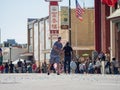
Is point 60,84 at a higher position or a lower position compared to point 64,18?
lower

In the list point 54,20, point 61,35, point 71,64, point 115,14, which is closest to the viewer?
→ point 71,64

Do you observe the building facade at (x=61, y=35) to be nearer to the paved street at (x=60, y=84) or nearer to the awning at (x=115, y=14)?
the awning at (x=115, y=14)

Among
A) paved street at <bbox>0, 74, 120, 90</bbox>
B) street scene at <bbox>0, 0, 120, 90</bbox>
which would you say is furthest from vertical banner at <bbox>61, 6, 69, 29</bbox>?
paved street at <bbox>0, 74, 120, 90</bbox>

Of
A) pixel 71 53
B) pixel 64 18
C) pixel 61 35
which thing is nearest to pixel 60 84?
pixel 71 53

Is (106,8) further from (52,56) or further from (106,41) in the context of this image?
(52,56)

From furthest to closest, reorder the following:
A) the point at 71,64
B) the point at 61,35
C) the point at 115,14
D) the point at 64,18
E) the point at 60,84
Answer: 1. the point at 61,35
2. the point at 64,18
3. the point at 115,14
4. the point at 71,64
5. the point at 60,84

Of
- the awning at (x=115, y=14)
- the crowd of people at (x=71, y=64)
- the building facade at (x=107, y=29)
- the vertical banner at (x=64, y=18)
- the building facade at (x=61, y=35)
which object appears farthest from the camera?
the building facade at (x=61, y=35)

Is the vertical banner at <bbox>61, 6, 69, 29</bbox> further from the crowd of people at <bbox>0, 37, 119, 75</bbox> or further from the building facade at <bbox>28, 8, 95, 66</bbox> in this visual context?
the crowd of people at <bbox>0, 37, 119, 75</bbox>

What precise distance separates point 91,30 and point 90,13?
2.15m

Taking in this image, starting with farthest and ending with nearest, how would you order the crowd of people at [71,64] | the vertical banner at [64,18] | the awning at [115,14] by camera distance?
1. the vertical banner at [64,18]
2. the awning at [115,14]
3. the crowd of people at [71,64]

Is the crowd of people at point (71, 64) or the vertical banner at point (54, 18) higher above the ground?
the vertical banner at point (54, 18)

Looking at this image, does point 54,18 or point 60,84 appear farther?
point 54,18

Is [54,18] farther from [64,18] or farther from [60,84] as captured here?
[60,84]

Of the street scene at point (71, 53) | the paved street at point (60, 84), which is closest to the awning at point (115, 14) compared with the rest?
the street scene at point (71, 53)
